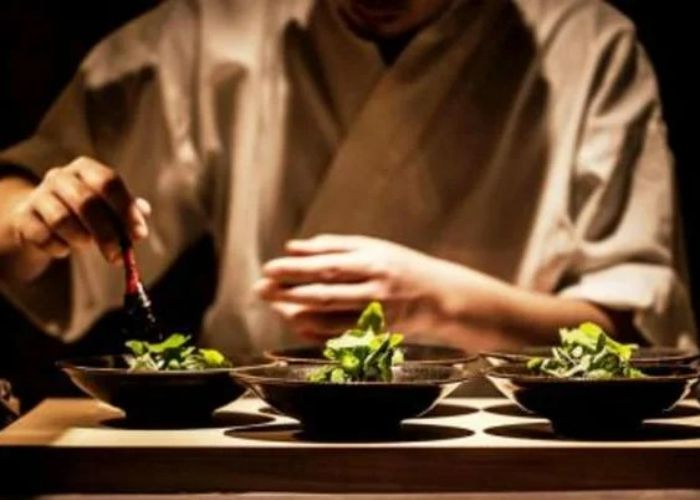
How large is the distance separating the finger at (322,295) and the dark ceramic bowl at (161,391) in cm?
56

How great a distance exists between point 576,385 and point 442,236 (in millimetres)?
1380

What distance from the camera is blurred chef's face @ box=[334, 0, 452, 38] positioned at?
298 centimetres

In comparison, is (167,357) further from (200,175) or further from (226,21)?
(226,21)

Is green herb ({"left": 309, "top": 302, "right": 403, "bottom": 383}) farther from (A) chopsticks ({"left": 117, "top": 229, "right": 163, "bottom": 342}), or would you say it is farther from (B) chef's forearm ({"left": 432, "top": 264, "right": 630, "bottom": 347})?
(B) chef's forearm ({"left": 432, "top": 264, "right": 630, "bottom": 347})

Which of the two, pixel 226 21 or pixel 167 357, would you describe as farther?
pixel 226 21

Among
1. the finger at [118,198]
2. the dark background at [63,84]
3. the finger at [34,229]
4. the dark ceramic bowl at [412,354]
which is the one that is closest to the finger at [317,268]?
the dark ceramic bowl at [412,354]

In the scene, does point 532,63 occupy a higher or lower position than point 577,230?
higher

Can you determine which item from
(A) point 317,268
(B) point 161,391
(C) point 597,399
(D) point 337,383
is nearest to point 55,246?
(A) point 317,268

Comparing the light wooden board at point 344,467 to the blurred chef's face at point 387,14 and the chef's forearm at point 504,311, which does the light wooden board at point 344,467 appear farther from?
the blurred chef's face at point 387,14

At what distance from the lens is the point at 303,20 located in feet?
10.4

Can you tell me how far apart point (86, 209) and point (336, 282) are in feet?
1.70

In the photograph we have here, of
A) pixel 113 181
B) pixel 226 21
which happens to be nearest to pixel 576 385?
pixel 113 181

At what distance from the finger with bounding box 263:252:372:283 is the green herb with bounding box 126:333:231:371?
1.65 feet

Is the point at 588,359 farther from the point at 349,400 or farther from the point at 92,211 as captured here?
the point at 92,211
